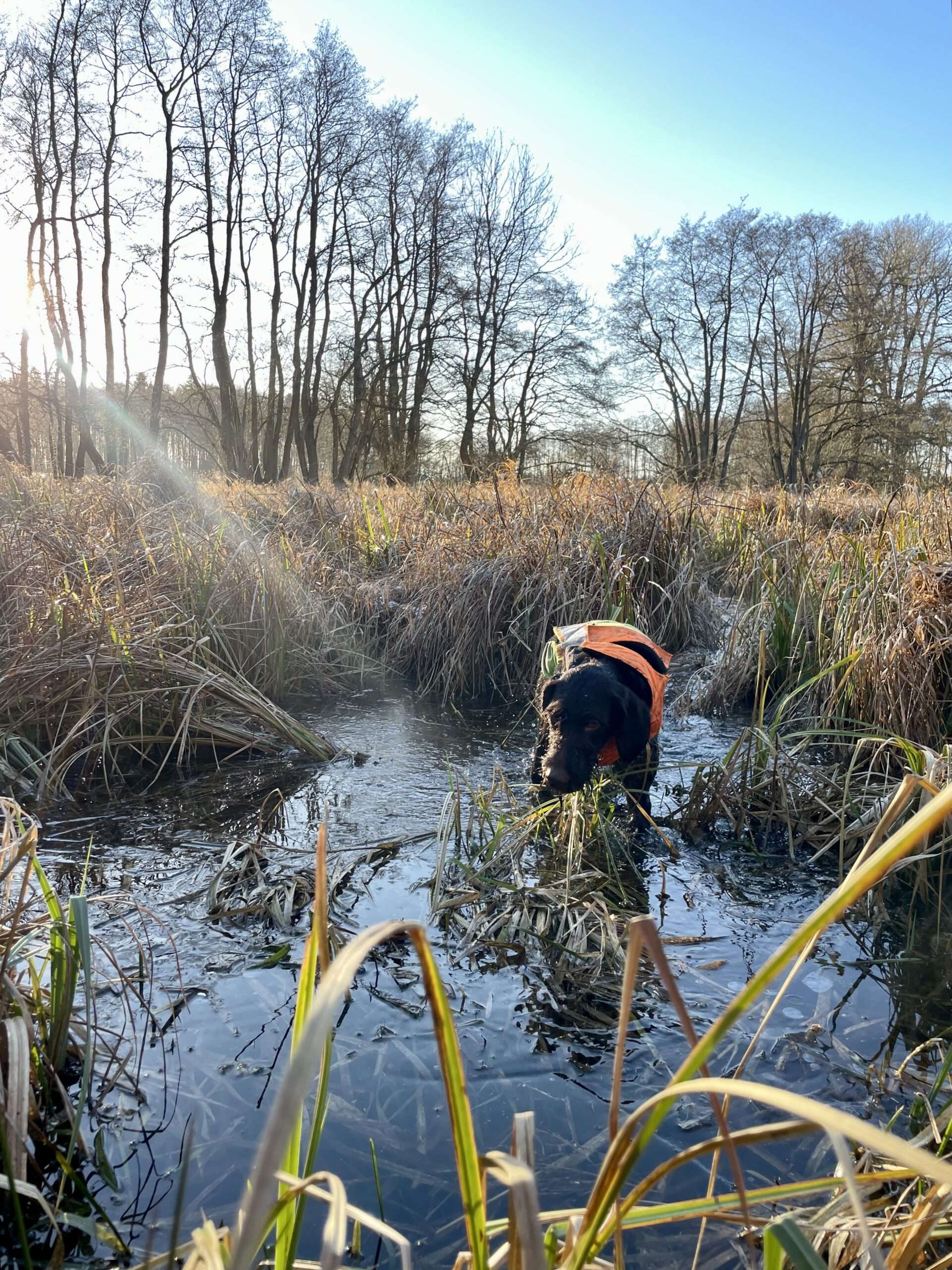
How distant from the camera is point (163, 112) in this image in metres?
20.1

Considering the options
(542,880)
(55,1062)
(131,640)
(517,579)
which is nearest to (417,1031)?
(55,1062)

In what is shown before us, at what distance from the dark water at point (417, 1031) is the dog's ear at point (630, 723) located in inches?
18.6

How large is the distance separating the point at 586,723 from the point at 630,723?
0.86 feet

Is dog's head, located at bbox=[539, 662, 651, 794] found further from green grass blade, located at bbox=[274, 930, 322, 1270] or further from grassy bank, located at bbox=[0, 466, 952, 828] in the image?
green grass blade, located at bbox=[274, 930, 322, 1270]

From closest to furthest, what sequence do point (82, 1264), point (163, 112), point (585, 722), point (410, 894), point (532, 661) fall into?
1. point (82, 1264)
2. point (410, 894)
3. point (585, 722)
4. point (532, 661)
5. point (163, 112)

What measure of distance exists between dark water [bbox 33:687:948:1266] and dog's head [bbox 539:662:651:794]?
524 mm

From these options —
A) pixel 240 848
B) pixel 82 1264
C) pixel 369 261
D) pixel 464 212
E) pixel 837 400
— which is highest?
pixel 464 212

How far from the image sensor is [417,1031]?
239 cm

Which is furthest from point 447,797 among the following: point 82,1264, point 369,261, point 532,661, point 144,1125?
point 369,261

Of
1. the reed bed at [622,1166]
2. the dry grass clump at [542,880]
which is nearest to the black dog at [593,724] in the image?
the dry grass clump at [542,880]

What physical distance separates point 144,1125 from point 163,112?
2378cm

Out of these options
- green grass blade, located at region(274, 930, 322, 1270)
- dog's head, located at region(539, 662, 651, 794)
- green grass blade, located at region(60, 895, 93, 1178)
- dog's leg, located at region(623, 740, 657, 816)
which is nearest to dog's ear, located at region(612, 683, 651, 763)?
dog's head, located at region(539, 662, 651, 794)

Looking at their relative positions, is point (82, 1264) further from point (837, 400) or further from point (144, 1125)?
point (837, 400)

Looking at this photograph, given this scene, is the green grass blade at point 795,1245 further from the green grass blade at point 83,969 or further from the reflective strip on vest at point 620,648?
the reflective strip on vest at point 620,648
